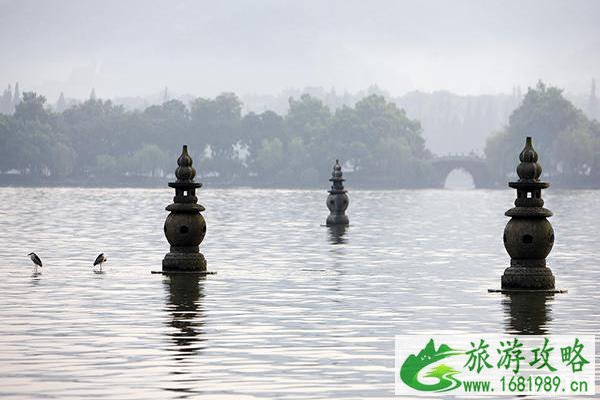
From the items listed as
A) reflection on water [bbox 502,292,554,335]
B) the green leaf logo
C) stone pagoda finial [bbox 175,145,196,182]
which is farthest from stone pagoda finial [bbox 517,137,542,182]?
the green leaf logo

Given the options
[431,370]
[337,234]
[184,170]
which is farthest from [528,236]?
[337,234]

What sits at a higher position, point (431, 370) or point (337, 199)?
point (337, 199)

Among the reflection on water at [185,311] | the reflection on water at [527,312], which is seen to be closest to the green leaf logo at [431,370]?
the reflection on water at [527,312]

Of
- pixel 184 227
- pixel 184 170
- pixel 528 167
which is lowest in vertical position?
pixel 184 227

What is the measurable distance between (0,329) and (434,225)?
53.1m

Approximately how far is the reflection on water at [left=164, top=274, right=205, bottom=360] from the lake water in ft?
0.10

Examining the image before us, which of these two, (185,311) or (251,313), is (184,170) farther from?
(251,313)

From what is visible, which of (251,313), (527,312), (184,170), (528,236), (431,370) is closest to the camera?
(431,370)

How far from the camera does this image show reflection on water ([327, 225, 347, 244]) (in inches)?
2152

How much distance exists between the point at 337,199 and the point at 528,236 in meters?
36.8

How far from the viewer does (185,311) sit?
85.0 feet

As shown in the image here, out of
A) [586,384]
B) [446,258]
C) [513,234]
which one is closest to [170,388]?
[586,384]

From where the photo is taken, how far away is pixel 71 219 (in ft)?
250

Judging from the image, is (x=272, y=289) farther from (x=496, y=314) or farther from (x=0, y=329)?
(x=0, y=329)
